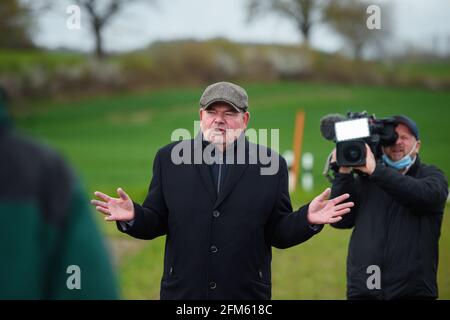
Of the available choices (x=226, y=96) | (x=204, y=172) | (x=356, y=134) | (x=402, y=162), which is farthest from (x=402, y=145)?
(x=204, y=172)

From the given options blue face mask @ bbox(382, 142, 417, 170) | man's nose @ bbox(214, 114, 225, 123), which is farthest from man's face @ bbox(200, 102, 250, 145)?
blue face mask @ bbox(382, 142, 417, 170)

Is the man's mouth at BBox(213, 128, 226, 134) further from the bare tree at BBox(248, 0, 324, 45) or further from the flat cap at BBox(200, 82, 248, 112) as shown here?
the bare tree at BBox(248, 0, 324, 45)

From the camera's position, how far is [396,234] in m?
4.41

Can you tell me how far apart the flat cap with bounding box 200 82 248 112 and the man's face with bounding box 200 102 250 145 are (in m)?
0.03

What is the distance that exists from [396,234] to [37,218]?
10.5 ft

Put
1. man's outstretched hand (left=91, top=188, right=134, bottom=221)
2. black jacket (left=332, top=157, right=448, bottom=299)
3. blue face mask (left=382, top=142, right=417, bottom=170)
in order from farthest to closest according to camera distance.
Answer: blue face mask (left=382, top=142, right=417, bottom=170), black jacket (left=332, top=157, right=448, bottom=299), man's outstretched hand (left=91, top=188, right=134, bottom=221)

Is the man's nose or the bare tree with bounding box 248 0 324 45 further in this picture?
the bare tree with bounding box 248 0 324 45

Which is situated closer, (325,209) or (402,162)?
(325,209)

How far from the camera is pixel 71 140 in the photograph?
3012 cm

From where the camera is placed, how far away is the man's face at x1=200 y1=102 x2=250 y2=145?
150 inches

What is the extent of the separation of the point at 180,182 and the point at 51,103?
3048cm

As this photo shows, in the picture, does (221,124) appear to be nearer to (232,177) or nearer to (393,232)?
(232,177)
